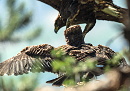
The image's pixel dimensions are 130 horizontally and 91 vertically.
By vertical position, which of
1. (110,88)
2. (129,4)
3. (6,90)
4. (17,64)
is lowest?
(17,64)

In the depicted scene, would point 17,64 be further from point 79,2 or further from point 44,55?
point 79,2

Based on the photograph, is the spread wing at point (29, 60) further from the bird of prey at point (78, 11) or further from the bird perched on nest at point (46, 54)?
the bird of prey at point (78, 11)

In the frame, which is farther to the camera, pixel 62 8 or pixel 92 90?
pixel 62 8

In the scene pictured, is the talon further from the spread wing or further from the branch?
the spread wing

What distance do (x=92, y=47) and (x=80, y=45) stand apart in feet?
0.72

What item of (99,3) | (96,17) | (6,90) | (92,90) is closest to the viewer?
(92,90)

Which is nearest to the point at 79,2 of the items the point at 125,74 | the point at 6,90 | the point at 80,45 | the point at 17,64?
the point at 80,45

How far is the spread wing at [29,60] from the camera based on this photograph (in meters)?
5.07

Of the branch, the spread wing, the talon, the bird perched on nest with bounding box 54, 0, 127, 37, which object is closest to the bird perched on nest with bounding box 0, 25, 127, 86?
the spread wing

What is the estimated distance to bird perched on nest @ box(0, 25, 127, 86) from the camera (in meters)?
4.97

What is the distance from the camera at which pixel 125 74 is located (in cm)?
105

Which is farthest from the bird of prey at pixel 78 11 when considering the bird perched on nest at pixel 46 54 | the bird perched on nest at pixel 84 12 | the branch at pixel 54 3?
the bird perched on nest at pixel 46 54

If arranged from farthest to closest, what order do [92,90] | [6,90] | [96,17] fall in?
[96,17] < [6,90] < [92,90]

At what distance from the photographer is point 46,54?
5395 millimetres
